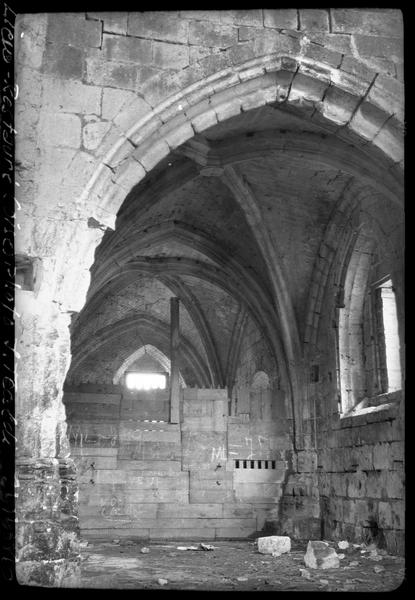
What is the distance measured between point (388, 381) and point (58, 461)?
17.1ft

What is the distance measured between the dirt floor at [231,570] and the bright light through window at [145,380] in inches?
448

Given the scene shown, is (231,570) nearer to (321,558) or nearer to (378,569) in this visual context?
(321,558)

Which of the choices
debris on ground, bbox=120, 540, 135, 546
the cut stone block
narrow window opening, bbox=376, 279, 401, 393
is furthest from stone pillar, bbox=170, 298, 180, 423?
narrow window opening, bbox=376, 279, 401, 393

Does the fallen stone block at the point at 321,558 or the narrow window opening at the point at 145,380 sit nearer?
the fallen stone block at the point at 321,558

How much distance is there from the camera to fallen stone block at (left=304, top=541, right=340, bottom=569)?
23.8 feet

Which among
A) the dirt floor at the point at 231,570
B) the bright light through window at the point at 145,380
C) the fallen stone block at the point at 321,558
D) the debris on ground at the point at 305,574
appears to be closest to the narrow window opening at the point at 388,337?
the dirt floor at the point at 231,570

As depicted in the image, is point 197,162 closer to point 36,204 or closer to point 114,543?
point 36,204

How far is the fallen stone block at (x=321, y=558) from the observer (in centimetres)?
726

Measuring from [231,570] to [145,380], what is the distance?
14.4 meters

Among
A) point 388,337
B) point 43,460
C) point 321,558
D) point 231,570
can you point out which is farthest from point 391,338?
point 43,460

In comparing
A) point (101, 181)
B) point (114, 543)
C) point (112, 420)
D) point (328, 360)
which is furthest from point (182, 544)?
point (101, 181)

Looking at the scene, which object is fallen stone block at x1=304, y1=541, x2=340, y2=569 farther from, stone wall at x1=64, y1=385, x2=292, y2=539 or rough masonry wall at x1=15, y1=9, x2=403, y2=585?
stone wall at x1=64, y1=385, x2=292, y2=539

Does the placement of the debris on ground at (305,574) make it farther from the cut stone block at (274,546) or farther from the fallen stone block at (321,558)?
the cut stone block at (274,546)

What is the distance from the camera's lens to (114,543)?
10.2 meters
